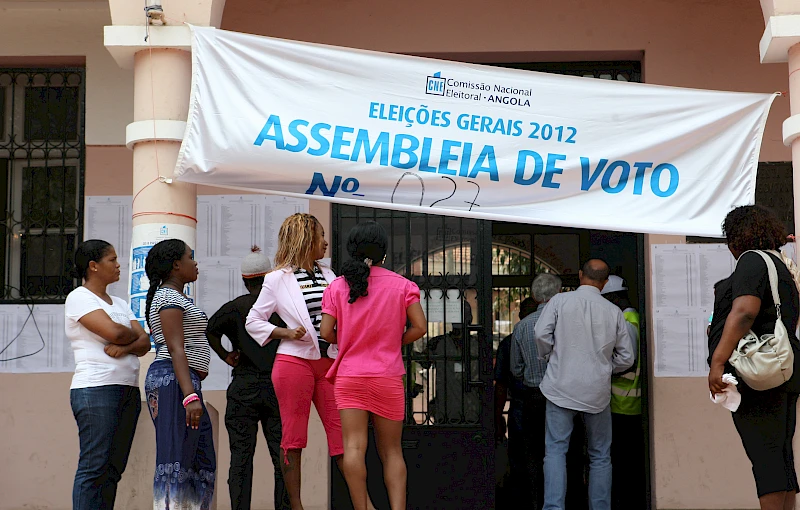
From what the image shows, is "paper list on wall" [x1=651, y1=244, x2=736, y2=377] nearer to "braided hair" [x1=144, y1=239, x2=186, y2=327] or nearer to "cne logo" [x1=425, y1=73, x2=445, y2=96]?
"cne logo" [x1=425, y1=73, x2=445, y2=96]

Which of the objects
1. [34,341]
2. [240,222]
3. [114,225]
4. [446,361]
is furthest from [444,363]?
[34,341]

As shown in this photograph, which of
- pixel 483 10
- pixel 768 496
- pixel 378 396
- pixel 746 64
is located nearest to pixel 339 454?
pixel 378 396

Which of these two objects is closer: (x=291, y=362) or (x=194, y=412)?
(x=194, y=412)

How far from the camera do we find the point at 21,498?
301 inches

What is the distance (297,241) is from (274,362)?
0.72 metres

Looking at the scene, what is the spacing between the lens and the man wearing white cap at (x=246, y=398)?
6.16 meters

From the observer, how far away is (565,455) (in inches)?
268

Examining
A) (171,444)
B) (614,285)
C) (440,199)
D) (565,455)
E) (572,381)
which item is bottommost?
(565,455)

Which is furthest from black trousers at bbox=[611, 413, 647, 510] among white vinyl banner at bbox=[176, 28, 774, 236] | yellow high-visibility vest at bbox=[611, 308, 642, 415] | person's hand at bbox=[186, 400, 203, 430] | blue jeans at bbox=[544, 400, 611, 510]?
person's hand at bbox=[186, 400, 203, 430]

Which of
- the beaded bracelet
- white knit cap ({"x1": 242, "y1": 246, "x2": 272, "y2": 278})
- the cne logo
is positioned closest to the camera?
the beaded bracelet

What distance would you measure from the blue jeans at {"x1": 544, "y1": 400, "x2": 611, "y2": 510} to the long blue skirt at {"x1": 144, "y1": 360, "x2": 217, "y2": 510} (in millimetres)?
2461

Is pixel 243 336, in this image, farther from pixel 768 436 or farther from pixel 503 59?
pixel 503 59

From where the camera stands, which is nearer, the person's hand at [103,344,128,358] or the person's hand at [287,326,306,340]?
the person's hand at [103,344,128,358]

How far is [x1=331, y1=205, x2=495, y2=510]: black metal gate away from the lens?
769 cm
